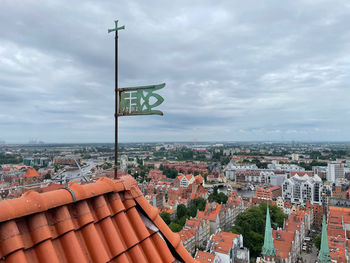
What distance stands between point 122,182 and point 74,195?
68cm

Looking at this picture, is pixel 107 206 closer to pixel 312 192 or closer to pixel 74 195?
pixel 74 195

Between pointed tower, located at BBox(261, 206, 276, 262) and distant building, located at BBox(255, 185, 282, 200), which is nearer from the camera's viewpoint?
pointed tower, located at BBox(261, 206, 276, 262)

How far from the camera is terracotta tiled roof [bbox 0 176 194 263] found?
1.73 meters

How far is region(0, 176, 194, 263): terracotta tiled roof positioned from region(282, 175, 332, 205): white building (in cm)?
5760

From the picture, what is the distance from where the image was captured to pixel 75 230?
207cm

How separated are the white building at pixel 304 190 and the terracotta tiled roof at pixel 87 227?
57603mm

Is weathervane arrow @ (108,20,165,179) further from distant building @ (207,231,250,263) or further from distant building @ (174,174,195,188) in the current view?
distant building @ (174,174,195,188)

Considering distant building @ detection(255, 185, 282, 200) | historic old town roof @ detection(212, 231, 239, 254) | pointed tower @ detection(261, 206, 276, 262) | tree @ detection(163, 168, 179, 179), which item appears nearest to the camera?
historic old town roof @ detection(212, 231, 239, 254)

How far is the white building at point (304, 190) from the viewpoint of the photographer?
52.9 m

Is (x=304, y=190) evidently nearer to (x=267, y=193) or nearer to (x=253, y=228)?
(x=267, y=193)

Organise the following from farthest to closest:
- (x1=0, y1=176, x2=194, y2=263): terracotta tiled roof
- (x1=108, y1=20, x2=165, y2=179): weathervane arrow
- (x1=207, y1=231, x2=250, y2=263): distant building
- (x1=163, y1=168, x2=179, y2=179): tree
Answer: (x1=163, y1=168, x2=179, y2=179): tree
(x1=207, y1=231, x2=250, y2=263): distant building
(x1=108, y1=20, x2=165, y2=179): weathervane arrow
(x1=0, y1=176, x2=194, y2=263): terracotta tiled roof

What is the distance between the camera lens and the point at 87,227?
2.13 m

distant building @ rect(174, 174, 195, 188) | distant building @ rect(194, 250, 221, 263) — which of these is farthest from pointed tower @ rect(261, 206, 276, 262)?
distant building @ rect(174, 174, 195, 188)

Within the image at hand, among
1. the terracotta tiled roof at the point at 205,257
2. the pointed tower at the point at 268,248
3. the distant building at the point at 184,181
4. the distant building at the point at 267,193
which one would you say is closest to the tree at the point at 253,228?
the pointed tower at the point at 268,248
